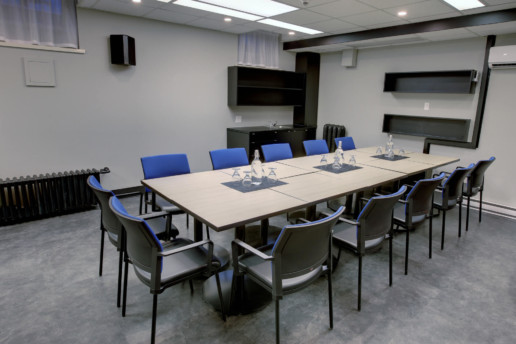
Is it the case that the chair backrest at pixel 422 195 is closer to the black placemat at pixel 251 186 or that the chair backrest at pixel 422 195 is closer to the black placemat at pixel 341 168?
the black placemat at pixel 341 168

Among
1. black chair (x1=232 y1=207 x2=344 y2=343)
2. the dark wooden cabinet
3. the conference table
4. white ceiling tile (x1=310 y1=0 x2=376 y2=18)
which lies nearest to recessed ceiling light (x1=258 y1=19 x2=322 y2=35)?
white ceiling tile (x1=310 y1=0 x2=376 y2=18)

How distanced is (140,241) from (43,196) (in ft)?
9.18

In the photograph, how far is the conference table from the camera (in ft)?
7.07

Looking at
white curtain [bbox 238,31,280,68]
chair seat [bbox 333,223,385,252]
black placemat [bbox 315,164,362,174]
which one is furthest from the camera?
white curtain [bbox 238,31,280,68]

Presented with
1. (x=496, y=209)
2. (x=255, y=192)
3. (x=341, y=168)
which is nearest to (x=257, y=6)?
(x=341, y=168)

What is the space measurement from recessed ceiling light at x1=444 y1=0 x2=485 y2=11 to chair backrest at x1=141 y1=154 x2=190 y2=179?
11.1ft

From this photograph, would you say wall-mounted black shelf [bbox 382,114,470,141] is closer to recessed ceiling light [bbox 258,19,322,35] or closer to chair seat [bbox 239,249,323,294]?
recessed ceiling light [bbox 258,19,322,35]

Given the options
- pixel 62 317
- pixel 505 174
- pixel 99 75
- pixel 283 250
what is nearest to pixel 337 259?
pixel 283 250

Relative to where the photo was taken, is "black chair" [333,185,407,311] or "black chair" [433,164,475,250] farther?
"black chair" [433,164,475,250]

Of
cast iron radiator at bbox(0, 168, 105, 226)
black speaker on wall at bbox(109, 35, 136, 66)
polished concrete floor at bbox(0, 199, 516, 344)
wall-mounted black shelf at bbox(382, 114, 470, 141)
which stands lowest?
polished concrete floor at bbox(0, 199, 516, 344)

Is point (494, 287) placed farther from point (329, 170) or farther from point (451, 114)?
point (451, 114)

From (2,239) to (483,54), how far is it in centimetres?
655

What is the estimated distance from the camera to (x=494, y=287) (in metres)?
2.71

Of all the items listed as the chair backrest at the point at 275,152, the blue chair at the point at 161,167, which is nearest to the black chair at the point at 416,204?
the chair backrest at the point at 275,152
